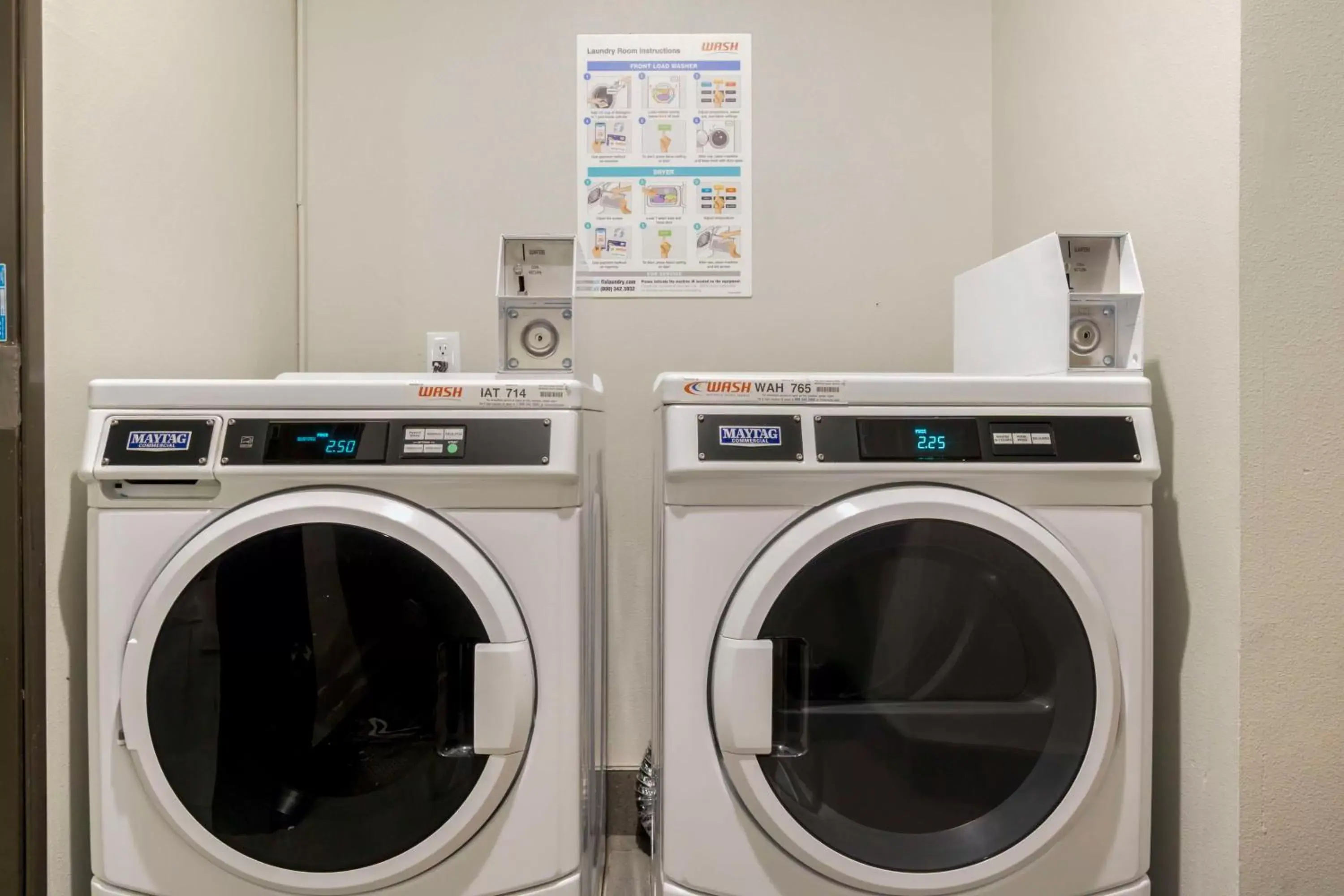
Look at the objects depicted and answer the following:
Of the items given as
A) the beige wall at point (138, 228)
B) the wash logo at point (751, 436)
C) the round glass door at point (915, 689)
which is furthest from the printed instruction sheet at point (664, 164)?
the round glass door at point (915, 689)

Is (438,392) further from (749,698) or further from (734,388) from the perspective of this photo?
(749,698)

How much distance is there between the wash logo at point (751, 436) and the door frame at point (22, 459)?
0.92 metres

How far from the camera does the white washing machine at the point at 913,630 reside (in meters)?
0.96

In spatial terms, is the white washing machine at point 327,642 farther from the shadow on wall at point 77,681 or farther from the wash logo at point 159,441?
the shadow on wall at point 77,681

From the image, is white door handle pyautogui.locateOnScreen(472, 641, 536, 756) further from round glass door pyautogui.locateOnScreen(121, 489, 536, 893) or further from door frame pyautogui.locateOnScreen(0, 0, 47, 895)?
door frame pyautogui.locateOnScreen(0, 0, 47, 895)

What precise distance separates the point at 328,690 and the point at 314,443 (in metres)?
0.32

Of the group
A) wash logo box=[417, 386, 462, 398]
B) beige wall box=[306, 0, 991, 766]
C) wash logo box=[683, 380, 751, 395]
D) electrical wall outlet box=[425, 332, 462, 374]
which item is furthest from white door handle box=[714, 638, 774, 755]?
electrical wall outlet box=[425, 332, 462, 374]

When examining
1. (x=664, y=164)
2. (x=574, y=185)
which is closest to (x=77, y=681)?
(x=574, y=185)

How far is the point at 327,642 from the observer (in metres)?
0.97

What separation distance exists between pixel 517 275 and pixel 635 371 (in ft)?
1.78

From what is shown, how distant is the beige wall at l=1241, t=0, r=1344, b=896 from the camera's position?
0.93m

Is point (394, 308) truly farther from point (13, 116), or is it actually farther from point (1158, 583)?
point (1158, 583)

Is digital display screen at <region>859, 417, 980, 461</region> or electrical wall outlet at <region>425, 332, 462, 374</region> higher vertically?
electrical wall outlet at <region>425, 332, 462, 374</region>

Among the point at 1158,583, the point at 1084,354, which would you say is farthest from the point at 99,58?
the point at 1158,583
